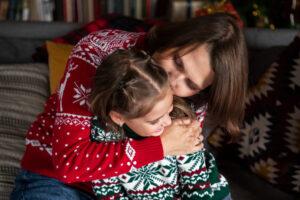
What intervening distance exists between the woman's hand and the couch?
404mm

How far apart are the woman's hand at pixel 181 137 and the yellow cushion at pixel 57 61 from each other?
70 cm

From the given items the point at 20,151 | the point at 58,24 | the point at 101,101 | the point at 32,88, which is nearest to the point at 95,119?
the point at 101,101

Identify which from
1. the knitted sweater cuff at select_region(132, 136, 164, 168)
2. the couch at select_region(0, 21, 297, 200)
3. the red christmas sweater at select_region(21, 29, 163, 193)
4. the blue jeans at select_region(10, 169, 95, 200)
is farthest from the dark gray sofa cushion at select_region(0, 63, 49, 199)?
the knitted sweater cuff at select_region(132, 136, 164, 168)

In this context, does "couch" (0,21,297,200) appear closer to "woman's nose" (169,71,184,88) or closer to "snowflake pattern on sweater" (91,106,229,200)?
"snowflake pattern on sweater" (91,106,229,200)

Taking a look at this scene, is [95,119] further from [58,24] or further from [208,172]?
[58,24]

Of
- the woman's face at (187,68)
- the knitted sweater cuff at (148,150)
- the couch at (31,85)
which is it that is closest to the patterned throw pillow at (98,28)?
the couch at (31,85)

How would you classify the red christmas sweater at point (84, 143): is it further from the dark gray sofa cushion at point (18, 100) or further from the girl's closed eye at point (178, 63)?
the dark gray sofa cushion at point (18, 100)

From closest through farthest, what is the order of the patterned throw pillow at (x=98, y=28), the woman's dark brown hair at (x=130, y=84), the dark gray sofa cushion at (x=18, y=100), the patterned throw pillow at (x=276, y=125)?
the woman's dark brown hair at (x=130, y=84), the patterned throw pillow at (x=276, y=125), the dark gray sofa cushion at (x=18, y=100), the patterned throw pillow at (x=98, y=28)

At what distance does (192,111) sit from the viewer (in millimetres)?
1039

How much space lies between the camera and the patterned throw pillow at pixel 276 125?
1.17 metres

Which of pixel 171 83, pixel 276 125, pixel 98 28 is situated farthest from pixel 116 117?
pixel 98 28

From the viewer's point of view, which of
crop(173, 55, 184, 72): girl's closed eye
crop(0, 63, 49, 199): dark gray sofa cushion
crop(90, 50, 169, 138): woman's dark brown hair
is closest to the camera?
crop(90, 50, 169, 138): woman's dark brown hair

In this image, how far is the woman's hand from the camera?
0.92 meters

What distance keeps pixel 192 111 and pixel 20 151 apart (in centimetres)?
76
